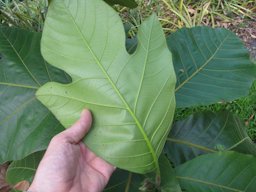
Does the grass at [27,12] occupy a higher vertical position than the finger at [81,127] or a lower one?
lower

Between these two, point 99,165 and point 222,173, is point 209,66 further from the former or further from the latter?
point 99,165

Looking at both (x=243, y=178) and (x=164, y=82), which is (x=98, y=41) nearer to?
(x=164, y=82)

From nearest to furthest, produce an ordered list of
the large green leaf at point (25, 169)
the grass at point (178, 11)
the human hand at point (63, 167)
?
the human hand at point (63, 167), the large green leaf at point (25, 169), the grass at point (178, 11)

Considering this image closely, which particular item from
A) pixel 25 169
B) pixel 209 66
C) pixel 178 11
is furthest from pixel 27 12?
pixel 209 66

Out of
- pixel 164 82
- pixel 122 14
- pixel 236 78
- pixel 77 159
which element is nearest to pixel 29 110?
pixel 77 159

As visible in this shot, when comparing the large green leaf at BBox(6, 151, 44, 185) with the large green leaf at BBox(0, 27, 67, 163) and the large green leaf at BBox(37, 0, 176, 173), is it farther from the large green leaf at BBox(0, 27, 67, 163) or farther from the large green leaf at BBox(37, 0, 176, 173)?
the large green leaf at BBox(37, 0, 176, 173)

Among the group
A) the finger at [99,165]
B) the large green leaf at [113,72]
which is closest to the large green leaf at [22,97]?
the finger at [99,165]

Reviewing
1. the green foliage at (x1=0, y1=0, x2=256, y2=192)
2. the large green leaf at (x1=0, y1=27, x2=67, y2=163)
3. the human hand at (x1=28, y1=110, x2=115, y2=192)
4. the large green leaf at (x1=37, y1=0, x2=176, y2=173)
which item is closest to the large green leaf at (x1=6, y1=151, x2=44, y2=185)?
the green foliage at (x1=0, y1=0, x2=256, y2=192)

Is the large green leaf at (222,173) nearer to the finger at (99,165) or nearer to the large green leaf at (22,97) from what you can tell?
the finger at (99,165)
